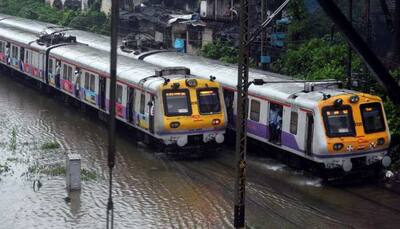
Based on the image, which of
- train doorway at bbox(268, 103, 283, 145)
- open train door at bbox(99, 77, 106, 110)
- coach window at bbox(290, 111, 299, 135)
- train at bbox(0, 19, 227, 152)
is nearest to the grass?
train at bbox(0, 19, 227, 152)

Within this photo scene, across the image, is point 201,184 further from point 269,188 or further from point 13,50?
point 13,50

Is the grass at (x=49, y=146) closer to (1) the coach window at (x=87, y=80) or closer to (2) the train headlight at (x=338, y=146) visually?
(1) the coach window at (x=87, y=80)

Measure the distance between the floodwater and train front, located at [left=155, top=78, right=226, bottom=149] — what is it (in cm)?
75

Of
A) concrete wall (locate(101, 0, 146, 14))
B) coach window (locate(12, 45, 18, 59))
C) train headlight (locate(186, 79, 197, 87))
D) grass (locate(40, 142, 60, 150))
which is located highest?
concrete wall (locate(101, 0, 146, 14))

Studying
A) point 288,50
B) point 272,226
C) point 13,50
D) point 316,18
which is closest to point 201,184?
point 272,226

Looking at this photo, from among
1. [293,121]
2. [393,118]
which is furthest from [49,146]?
[393,118]

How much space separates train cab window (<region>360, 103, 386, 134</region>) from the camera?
1894 cm

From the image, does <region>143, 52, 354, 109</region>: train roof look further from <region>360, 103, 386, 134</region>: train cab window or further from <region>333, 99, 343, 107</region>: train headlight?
<region>360, 103, 386, 134</region>: train cab window

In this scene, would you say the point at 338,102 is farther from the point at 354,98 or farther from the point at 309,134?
the point at 309,134

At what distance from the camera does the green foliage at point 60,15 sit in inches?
2089

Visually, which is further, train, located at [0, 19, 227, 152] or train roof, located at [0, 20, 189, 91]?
train roof, located at [0, 20, 189, 91]

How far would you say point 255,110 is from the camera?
21297mm

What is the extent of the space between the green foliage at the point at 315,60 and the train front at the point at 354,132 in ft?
24.5

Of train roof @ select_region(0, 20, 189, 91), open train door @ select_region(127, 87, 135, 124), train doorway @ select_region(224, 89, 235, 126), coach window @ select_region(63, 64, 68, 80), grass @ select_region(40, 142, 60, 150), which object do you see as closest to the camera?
train roof @ select_region(0, 20, 189, 91)
